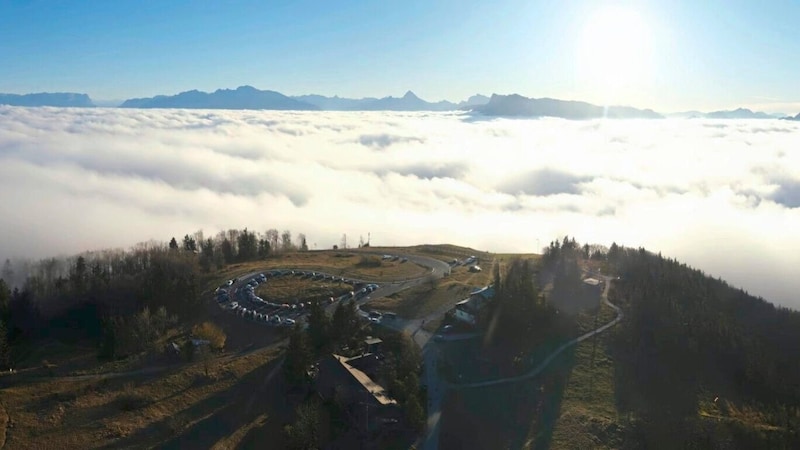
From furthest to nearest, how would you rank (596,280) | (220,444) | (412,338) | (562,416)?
1. (596,280)
2. (412,338)
3. (562,416)
4. (220,444)

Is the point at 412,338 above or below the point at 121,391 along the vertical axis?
above

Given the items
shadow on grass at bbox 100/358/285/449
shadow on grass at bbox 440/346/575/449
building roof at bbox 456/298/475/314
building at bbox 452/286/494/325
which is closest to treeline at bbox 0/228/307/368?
shadow on grass at bbox 100/358/285/449

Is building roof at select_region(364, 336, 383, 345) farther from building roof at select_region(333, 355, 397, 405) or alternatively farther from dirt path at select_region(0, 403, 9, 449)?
dirt path at select_region(0, 403, 9, 449)

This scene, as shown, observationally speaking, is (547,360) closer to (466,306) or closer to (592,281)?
(466,306)

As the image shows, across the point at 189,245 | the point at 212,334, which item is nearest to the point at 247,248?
the point at 189,245

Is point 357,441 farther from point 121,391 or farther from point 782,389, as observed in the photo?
point 782,389

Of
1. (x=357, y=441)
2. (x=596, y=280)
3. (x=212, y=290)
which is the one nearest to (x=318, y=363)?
(x=357, y=441)

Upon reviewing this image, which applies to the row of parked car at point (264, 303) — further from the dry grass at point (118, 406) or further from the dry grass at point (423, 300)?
the dry grass at point (118, 406)
